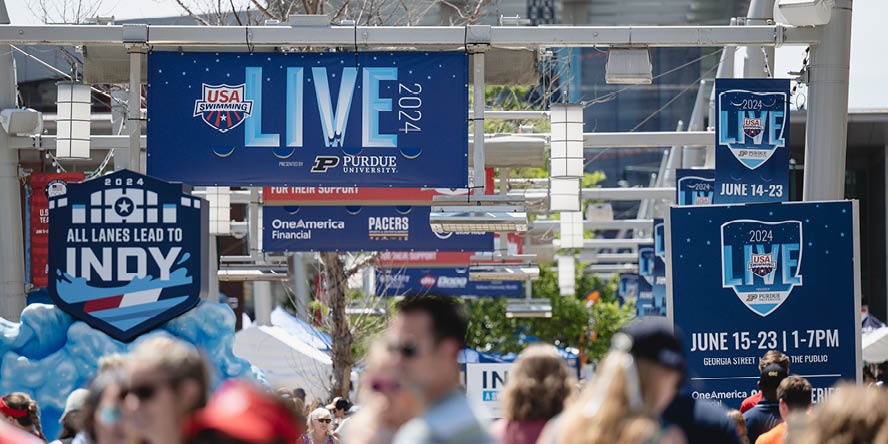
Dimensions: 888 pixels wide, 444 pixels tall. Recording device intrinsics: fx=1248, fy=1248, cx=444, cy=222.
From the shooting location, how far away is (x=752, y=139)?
506 inches

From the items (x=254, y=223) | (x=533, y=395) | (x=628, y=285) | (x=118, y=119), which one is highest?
(x=118, y=119)

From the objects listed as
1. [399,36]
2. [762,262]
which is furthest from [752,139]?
[399,36]

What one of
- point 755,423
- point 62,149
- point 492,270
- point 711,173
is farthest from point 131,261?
point 492,270

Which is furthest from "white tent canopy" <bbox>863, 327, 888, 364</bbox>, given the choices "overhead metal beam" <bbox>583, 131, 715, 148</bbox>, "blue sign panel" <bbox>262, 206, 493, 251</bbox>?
"blue sign panel" <bbox>262, 206, 493, 251</bbox>

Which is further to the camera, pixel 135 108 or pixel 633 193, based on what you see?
pixel 633 193

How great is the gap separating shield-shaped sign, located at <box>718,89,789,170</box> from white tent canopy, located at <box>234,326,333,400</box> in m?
11.5

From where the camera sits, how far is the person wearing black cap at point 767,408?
28.6ft

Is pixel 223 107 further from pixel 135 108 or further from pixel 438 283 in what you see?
pixel 438 283

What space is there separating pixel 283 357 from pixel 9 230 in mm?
8080

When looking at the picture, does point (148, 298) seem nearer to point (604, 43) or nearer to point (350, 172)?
point (350, 172)

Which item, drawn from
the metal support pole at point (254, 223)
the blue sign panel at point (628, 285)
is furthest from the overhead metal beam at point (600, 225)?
the blue sign panel at point (628, 285)

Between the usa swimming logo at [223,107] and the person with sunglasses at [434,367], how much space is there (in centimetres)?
880

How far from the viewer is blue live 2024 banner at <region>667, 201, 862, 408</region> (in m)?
11.2

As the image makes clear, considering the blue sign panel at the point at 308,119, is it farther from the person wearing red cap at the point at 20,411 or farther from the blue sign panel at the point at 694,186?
the blue sign panel at the point at 694,186
